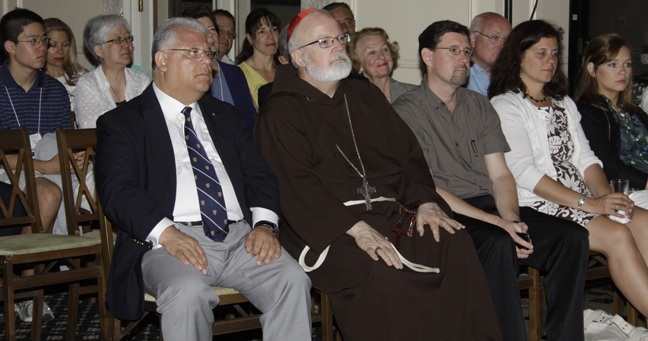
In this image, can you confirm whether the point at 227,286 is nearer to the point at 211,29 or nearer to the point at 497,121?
the point at 497,121

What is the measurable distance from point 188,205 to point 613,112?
2625mm

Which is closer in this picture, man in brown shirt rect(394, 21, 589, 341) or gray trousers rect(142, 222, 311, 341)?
gray trousers rect(142, 222, 311, 341)

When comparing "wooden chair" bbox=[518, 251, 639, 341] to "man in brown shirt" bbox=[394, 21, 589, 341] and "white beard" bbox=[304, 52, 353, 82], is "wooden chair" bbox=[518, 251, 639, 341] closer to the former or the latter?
"man in brown shirt" bbox=[394, 21, 589, 341]

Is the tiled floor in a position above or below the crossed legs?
below

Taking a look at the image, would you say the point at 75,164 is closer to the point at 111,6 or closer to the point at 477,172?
the point at 477,172

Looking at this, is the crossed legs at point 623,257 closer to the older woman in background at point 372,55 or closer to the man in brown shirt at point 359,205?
the man in brown shirt at point 359,205

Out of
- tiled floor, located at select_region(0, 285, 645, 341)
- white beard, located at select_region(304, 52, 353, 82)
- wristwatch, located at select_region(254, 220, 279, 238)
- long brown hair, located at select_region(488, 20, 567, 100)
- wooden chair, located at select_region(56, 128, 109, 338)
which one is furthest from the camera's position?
long brown hair, located at select_region(488, 20, 567, 100)

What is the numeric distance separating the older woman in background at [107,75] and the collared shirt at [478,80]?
6.43 ft

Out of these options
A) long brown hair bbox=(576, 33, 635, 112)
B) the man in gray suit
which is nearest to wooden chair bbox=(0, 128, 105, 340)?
the man in gray suit

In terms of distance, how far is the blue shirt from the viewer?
5016mm

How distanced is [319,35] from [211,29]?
1.63 m

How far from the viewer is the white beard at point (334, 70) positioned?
3867 mm

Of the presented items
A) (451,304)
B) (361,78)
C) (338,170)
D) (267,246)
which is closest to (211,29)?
(361,78)

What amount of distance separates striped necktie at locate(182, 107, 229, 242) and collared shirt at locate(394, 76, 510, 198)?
3.51ft
